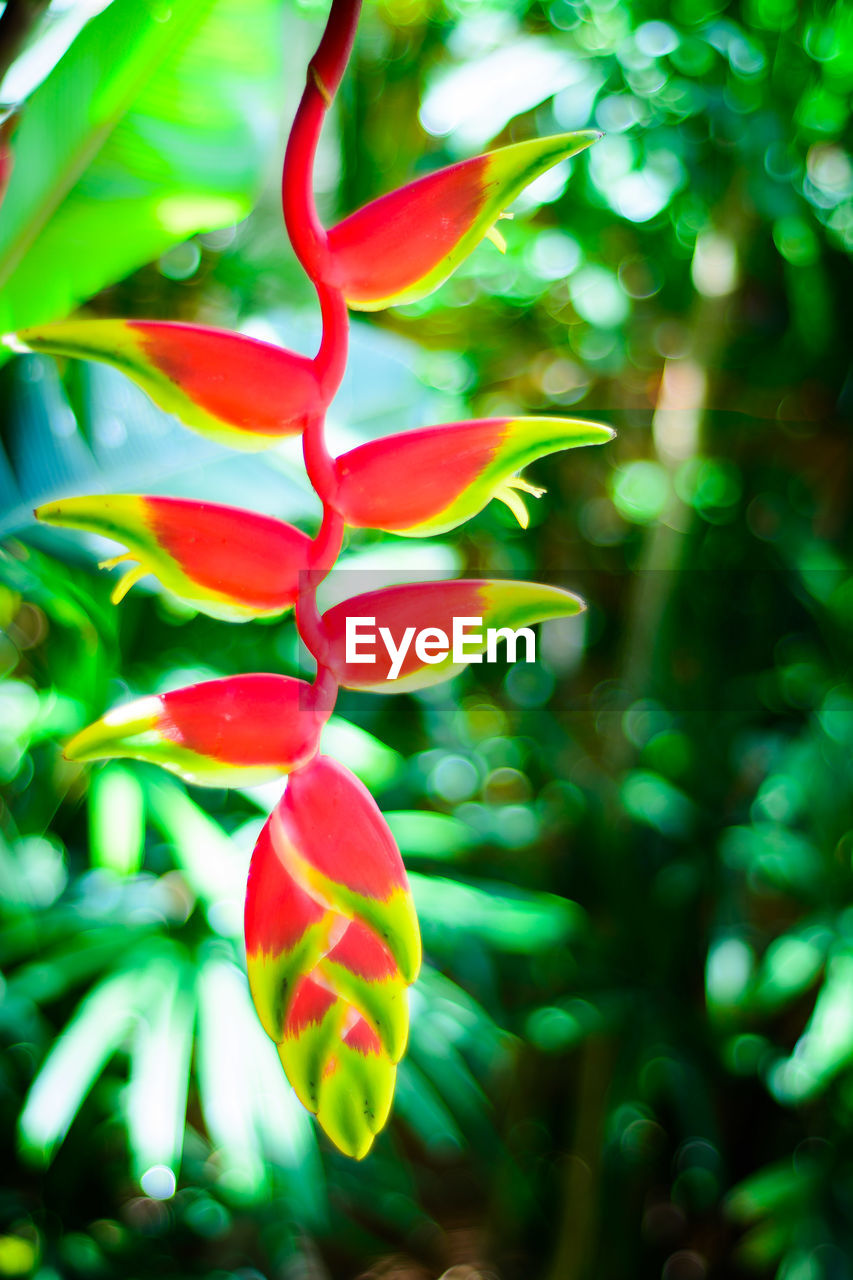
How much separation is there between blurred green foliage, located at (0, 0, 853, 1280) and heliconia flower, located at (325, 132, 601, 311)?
0.38 metres

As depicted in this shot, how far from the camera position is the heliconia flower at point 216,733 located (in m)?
0.16

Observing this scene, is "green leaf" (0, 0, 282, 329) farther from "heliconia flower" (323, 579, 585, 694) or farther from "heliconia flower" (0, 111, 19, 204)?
"heliconia flower" (323, 579, 585, 694)

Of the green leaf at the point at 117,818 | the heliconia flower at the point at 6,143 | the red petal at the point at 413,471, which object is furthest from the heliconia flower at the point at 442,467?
the green leaf at the point at 117,818

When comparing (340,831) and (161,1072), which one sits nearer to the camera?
(340,831)

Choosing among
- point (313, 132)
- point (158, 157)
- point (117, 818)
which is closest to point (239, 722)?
point (313, 132)

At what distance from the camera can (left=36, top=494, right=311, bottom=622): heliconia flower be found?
170mm

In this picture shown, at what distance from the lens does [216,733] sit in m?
0.17

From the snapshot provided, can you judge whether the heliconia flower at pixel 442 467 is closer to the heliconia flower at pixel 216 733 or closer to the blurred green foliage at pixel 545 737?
the heliconia flower at pixel 216 733

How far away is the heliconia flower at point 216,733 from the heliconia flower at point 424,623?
2 centimetres

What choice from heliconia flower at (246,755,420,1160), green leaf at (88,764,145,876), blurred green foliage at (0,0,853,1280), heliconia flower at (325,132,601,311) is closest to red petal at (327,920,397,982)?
heliconia flower at (246,755,420,1160)

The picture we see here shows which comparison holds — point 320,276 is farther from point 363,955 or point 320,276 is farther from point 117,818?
point 117,818

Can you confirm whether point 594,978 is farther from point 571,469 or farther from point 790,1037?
point 571,469

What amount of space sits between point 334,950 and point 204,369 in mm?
111

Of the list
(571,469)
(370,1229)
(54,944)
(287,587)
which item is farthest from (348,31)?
(370,1229)
